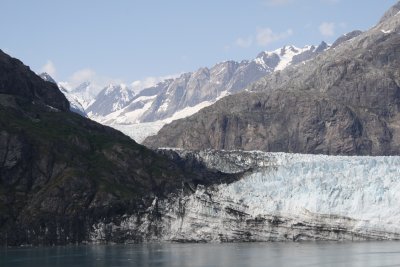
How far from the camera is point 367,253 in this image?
559 feet

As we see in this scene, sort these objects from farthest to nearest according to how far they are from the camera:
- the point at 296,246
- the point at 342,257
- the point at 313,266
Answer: the point at 296,246, the point at 342,257, the point at 313,266

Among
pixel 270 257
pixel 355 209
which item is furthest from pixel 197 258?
pixel 355 209

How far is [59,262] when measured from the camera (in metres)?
169

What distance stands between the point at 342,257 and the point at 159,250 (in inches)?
1837

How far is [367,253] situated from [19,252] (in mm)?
77158

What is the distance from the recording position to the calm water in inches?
6255

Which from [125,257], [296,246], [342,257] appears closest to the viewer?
[342,257]

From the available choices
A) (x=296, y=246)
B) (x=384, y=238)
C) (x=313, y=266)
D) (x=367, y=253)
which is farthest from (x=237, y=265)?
(x=384, y=238)

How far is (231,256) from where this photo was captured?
173625 millimetres

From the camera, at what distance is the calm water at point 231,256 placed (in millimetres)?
158875

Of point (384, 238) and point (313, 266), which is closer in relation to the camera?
point (313, 266)

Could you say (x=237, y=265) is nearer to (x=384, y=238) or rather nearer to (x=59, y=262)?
(x=59, y=262)

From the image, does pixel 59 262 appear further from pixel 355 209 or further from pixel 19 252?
pixel 355 209

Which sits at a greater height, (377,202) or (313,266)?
(377,202)
